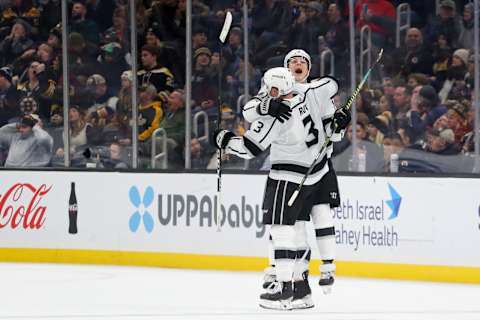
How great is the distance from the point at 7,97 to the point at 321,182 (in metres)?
4.38

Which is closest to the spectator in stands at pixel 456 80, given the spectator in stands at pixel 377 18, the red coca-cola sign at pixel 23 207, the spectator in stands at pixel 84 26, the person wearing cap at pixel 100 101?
the spectator in stands at pixel 377 18

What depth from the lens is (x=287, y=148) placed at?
24.3 ft

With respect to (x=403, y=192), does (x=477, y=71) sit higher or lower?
higher

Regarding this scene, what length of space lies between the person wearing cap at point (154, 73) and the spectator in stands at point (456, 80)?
2.47m

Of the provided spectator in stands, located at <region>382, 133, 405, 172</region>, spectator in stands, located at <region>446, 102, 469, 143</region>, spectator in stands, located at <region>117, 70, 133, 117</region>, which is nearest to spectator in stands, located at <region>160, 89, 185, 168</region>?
spectator in stands, located at <region>117, 70, 133, 117</region>

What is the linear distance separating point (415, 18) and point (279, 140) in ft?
9.46

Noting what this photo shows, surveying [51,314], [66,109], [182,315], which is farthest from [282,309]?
[66,109]

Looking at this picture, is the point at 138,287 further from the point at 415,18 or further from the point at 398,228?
the point at 415,18

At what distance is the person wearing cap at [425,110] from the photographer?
9562mm

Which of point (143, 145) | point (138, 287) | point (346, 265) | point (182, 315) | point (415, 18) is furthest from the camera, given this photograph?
point (143, 145)

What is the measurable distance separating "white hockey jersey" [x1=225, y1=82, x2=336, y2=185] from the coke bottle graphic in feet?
10.4

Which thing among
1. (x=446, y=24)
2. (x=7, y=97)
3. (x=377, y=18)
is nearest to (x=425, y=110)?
(x=446, y=24)

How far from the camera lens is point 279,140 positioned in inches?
292

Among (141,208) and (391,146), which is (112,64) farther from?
(391,146)
